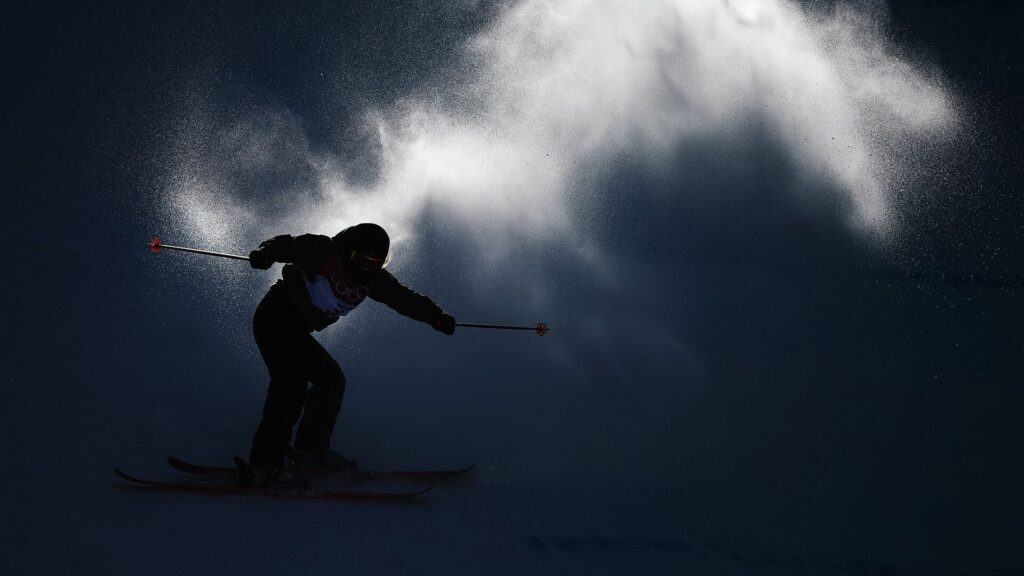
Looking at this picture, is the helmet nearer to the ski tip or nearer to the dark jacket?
the dark jacket

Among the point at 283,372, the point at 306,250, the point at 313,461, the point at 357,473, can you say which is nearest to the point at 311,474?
the point at 313,461

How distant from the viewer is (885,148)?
5.31 metres

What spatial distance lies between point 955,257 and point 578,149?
2.20 meters

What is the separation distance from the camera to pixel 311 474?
2871mm

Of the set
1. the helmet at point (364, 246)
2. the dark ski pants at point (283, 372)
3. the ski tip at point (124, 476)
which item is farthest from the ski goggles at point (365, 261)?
the ski tip at point (124, 476)

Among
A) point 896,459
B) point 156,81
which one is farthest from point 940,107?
point 156,81

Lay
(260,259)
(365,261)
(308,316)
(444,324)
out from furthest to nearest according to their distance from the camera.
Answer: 1. (444,324)
2. (308,316)
3. (365,261)
4. (260,259)

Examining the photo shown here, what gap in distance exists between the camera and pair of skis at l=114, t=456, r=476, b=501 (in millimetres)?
2648

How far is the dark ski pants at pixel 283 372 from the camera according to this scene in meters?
2.68

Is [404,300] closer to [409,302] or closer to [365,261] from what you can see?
[409,302]

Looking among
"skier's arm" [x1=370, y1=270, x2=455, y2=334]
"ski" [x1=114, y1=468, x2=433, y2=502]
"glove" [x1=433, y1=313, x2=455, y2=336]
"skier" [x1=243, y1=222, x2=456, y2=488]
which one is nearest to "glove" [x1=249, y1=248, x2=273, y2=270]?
"skier" [x1=243, y1=222, x2=456, y2=488]

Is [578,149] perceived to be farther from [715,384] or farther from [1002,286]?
[1002,286]

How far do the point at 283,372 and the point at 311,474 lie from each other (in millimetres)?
401

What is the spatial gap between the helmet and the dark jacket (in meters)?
0.03
